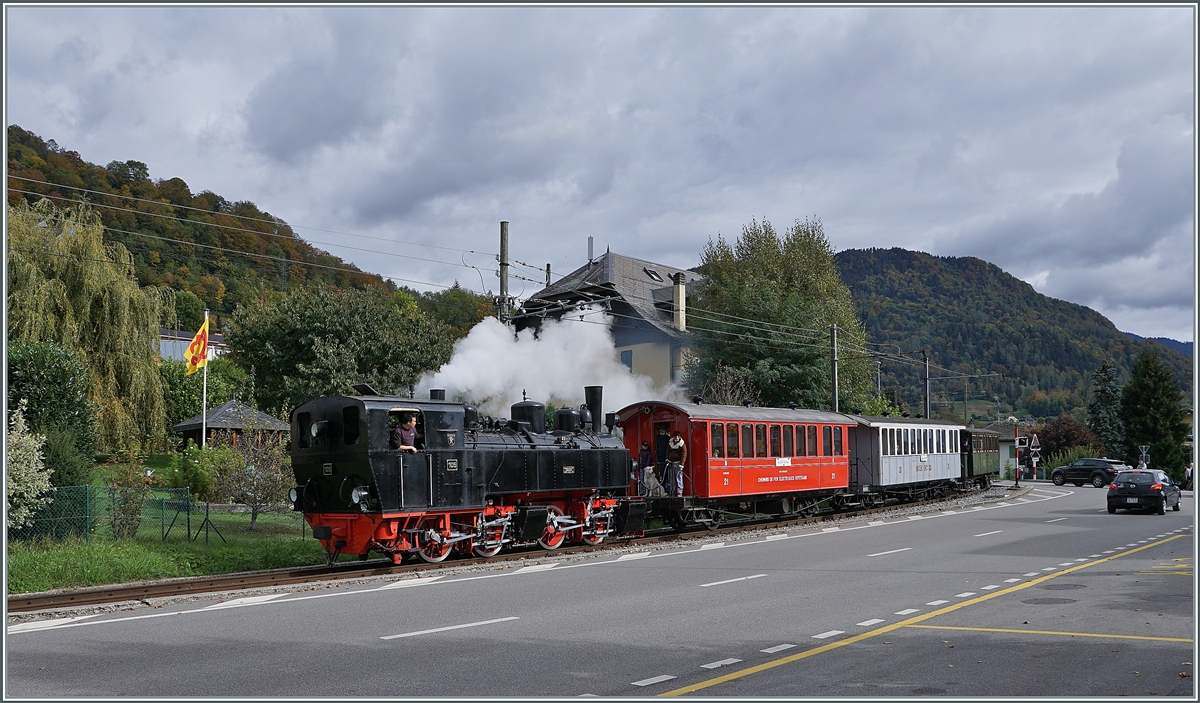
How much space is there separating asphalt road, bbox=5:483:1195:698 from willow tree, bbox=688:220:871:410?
983 inches

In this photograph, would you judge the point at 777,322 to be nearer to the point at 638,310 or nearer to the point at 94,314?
the point at 638,310

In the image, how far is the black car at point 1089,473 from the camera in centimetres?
4972

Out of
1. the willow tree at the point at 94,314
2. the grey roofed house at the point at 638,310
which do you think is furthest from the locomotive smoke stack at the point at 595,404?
the grey roofed house at the point at 638,310

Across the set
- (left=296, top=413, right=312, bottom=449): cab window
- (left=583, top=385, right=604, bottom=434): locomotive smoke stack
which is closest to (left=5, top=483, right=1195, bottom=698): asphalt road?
(left=296, top=413, right=312, bottom=449): cab window

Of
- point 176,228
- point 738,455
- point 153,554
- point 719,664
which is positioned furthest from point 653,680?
point 176,228

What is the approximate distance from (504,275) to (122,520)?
1008 centimetres

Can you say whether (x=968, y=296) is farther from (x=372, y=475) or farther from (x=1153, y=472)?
(x=372, y=475)

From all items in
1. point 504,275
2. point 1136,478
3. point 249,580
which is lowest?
point 249,580

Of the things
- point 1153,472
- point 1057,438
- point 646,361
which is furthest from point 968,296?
point 1153,472

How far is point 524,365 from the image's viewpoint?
2473 cm

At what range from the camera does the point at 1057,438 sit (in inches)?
3159

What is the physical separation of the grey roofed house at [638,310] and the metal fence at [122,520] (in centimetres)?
2481

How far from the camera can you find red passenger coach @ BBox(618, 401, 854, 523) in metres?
21.7

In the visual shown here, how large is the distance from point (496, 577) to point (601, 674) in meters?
7.08
